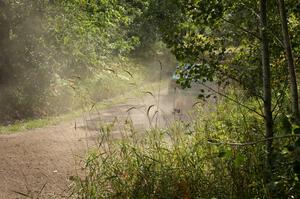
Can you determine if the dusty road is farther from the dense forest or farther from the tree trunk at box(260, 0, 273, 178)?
the tree trunk at box(260, 0, 273, 178)

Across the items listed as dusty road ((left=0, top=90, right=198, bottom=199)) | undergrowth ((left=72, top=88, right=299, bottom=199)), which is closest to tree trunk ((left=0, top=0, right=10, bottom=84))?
dusty road ((left=0, top=90, right=198, bottom=199))

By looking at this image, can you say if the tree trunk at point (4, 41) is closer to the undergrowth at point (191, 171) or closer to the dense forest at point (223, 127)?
the dense forest at point (223, 127)

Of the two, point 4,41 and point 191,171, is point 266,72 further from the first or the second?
point 4,41

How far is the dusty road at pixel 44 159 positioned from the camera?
7.30 metres

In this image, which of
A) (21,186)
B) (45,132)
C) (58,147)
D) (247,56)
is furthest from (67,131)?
(247,56)

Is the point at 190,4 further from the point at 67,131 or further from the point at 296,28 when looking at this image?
the point at 67,131

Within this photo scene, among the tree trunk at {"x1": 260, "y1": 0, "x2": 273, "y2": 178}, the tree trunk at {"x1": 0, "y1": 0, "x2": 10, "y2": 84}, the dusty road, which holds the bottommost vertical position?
the dusty road

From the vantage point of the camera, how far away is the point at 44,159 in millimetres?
9242

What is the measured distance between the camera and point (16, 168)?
8.52 m

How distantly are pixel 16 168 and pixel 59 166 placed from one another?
86 centimetres

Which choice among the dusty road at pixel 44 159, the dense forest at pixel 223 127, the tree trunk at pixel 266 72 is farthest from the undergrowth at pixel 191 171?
the dusty road at pixel 44 159

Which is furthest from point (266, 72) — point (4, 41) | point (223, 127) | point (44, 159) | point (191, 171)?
point (4, 41)

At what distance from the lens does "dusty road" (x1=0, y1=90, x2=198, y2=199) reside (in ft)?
24.0

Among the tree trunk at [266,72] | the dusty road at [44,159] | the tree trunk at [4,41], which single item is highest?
the tree trunk at [4,41]
